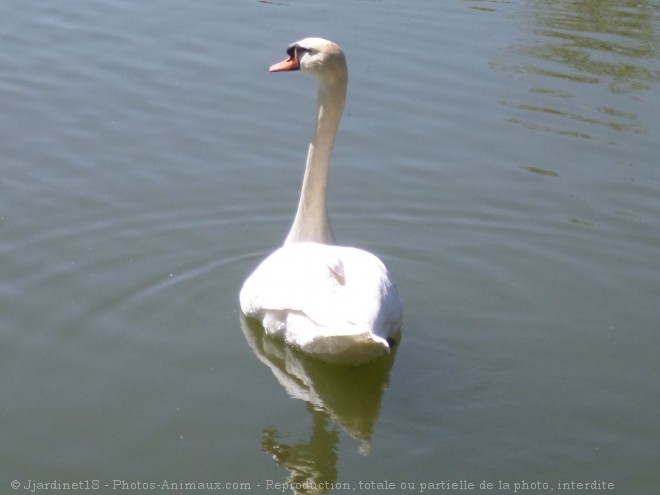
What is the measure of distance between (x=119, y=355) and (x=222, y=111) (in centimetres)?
376

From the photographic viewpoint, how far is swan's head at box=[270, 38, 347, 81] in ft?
25.0

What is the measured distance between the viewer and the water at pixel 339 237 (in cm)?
619

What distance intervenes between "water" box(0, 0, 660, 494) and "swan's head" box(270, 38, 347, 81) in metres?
1.30

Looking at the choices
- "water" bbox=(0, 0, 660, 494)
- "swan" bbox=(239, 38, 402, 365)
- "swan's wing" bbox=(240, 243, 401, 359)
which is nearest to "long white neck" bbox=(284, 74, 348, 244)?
"swan" bbox=(239, 38, 402, 365)

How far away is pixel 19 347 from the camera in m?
6.92

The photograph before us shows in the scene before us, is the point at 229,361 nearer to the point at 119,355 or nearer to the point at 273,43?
the point at 119,355

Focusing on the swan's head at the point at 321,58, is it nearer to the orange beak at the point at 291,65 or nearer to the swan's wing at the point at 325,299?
the orange beak at the point at 291,65

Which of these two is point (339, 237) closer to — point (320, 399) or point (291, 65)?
point (291, 65)

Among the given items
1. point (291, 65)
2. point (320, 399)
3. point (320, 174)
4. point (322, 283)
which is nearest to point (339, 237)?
point (320, 174)

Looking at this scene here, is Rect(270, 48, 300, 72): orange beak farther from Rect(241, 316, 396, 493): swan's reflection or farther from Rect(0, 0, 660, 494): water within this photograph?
Rect(241, 316, 396, 493): swan's reflection

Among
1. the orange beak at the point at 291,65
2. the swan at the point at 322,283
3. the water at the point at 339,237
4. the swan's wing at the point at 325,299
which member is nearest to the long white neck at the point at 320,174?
the swan at the point at 322,283

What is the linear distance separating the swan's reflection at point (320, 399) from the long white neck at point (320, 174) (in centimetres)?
67

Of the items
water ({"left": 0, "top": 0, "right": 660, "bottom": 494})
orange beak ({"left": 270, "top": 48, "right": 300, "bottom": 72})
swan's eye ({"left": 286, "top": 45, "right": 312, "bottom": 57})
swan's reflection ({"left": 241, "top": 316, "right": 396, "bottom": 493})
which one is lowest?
swan's reflection ({"left": 241, "top": 316, "right": 396, "bottom": 493})

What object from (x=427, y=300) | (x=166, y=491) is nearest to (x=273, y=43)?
(x=427, y=300)
